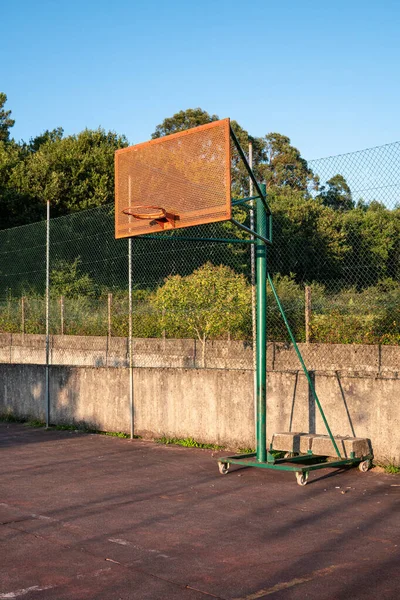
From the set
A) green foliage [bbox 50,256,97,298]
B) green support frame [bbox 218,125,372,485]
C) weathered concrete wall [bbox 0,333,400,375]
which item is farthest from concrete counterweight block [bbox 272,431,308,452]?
green foliage [bbox 50,256,97,298]

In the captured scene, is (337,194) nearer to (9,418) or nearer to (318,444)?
(318,444)

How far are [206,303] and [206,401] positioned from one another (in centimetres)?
213

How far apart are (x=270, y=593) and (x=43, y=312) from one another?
34.6 ft

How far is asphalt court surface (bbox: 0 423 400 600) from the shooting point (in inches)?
171

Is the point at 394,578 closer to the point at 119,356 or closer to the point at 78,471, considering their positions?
the point at 78,471

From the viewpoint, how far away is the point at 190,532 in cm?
557

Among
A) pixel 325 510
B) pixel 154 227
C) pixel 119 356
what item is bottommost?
pixel 325 510

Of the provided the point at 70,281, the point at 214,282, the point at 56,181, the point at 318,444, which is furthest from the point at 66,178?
the point at 318,444

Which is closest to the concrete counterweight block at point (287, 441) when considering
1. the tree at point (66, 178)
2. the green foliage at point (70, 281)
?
the green foliage at point (70, 281)

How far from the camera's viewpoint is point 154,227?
26.1 feet

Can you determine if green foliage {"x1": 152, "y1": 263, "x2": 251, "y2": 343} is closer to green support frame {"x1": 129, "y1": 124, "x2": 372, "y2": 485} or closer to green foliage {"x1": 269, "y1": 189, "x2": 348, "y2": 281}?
green foliage {"x1": 269, "y1": 189, "x2": 348, "y2": 281}

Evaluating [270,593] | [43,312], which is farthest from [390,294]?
[43,312]

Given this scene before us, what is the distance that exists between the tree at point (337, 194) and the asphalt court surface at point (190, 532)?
289 centimetres

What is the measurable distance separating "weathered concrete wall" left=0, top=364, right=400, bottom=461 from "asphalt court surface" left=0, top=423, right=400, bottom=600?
59cm
